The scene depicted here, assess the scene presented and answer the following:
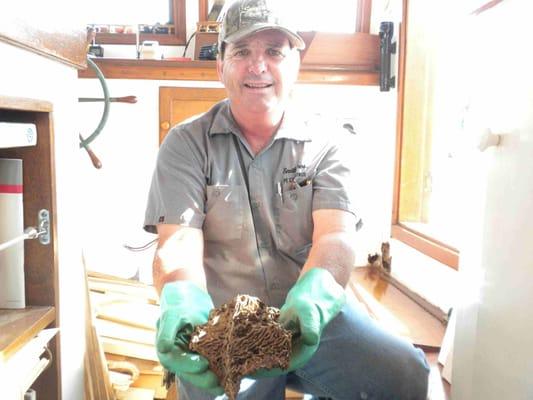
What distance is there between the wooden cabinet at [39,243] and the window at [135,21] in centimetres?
192

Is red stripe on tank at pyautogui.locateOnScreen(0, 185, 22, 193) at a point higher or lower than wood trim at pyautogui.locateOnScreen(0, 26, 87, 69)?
lower

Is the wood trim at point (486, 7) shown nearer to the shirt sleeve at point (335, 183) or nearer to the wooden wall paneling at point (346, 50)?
the shirt sleeve at point (335, 183)

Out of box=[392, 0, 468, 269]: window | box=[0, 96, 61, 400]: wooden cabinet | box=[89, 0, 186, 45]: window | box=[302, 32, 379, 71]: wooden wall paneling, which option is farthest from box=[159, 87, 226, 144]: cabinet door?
box=[0, 96, 61, 400]: wooden cabinet

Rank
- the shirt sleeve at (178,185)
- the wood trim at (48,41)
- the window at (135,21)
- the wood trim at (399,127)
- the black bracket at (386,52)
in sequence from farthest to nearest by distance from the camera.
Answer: the window at (135,21) < the black bracket at (386,52) < the wood trim at (399,127) < the shirt sleeve at (178,185) < the wood trim at (48,41)

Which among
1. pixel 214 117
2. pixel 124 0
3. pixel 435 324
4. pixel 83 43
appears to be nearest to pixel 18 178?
pixel 83 43

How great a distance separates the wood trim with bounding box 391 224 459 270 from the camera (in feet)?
6.55

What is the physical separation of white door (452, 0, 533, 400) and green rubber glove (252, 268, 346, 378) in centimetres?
37

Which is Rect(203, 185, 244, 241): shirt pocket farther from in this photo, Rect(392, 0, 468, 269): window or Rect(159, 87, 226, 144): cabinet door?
Rect(159, 87, 226, 144): cabinet door

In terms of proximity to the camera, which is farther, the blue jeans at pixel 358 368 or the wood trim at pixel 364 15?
the wood trim at pixel 364 15

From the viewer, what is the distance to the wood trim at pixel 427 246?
1995mm

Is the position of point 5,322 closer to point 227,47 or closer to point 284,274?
point 284,274

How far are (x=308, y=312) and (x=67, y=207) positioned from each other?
0.68 m

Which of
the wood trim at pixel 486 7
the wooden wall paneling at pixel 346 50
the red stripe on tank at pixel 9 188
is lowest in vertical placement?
the red stripe on tank at pixel 9 188

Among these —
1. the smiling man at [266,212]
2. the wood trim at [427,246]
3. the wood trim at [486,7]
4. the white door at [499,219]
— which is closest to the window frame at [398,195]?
the wood trim at [427,246]
